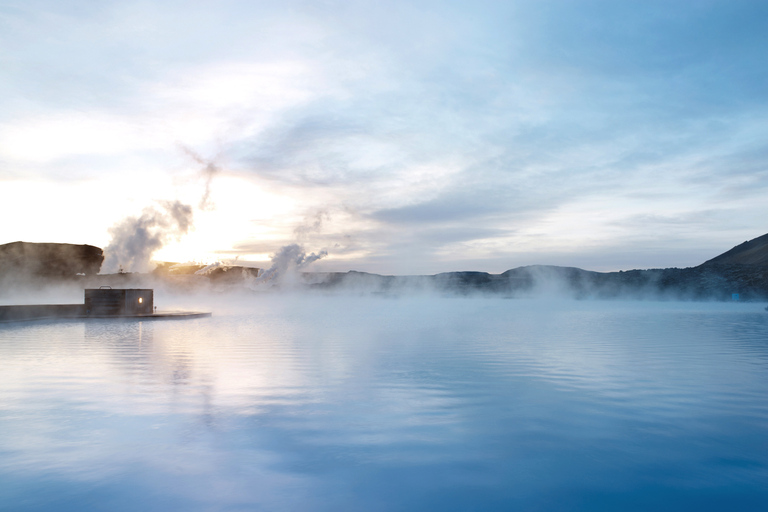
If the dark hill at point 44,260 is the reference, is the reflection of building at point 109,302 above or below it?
below

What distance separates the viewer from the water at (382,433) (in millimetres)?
6590

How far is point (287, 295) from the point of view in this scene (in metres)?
135

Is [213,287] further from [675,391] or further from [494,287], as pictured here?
[675,391]

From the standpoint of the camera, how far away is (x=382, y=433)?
9.05 meters

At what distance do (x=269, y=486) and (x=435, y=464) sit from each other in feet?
8.28

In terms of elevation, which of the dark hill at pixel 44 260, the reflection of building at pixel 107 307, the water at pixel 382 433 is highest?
the dark hill at pixel 44 260

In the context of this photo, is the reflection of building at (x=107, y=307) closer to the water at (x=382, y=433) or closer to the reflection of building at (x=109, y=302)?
the reflection of building at (x=109, y=302)

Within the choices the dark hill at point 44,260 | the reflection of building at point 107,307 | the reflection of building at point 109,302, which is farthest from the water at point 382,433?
the dark hill at point 44,260

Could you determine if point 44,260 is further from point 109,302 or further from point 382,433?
point 382,433

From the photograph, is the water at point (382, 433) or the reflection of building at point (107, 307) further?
the reflection of building at point (107, 307)

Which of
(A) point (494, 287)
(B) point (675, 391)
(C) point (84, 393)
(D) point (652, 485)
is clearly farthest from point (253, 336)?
(A) point (494, 287)

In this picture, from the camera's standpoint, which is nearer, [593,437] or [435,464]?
[435,464]

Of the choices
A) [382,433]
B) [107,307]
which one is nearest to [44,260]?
[107,307]

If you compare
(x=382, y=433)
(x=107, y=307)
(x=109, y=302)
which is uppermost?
(x=109, y=302)
